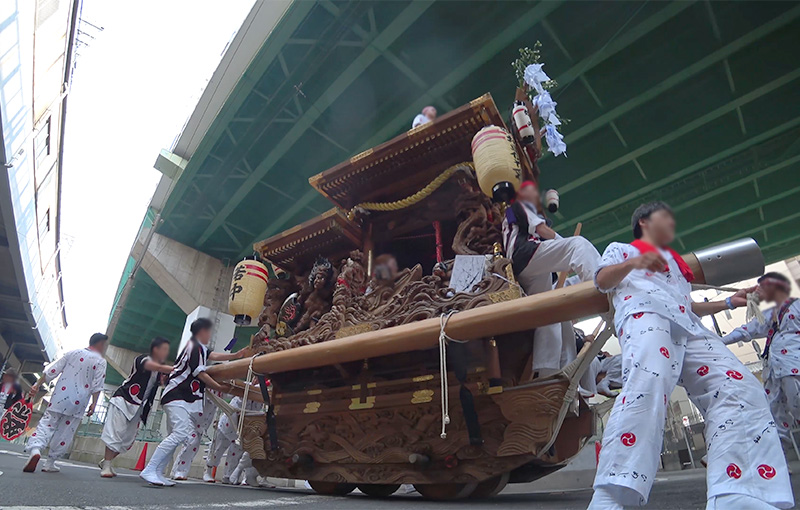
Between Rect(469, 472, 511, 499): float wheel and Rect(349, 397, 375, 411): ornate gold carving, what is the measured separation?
109cm

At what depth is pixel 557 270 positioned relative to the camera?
327 cm

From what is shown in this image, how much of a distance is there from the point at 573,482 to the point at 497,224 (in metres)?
4.05

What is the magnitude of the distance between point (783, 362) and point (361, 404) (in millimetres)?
3374

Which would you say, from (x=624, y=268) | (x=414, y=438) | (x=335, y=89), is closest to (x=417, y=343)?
(x=414, y=438)

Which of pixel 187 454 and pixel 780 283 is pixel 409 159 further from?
pixel 187 454

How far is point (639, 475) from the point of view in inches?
57.1

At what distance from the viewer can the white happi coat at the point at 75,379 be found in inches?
163

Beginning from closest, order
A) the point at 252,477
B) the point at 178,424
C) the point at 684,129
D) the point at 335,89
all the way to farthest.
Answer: the point at 178,424, the point at 252,477, the point at 335,89, the point at 684,129

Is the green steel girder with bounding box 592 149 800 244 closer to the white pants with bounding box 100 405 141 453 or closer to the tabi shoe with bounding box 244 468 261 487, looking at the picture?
the tabi shoe with bounding box 244 468 261 487

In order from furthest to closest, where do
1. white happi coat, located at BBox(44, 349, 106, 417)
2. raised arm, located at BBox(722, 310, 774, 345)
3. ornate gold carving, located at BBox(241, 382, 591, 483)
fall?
white happi coat, located at BBox(44, 349, 106, 417)
raised arm, located at BBox(722, 310, 774, 345)
ornate gold carving, located at BBox(241, 382, 591, 483)

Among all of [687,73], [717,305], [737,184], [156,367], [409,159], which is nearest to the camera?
[717,305]

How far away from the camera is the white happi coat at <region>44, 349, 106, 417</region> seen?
413cm

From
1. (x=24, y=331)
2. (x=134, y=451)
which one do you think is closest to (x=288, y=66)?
(x=134, y=451)

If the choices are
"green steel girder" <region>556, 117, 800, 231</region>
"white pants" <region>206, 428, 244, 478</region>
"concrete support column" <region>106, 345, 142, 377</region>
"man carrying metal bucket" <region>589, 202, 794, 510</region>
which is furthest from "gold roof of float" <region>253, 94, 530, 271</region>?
"concrete support column" <region>106, 345, 142, 377</region>
